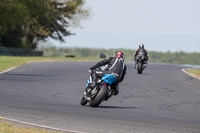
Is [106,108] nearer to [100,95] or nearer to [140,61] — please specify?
[100,95]

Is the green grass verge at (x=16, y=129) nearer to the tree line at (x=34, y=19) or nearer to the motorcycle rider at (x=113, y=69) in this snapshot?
the motorcycle rider at (x=113, y=69)

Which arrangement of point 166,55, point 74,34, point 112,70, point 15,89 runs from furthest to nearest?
1. point 166,55
2. point 74,34
3. point 15,89
4. point 112,70

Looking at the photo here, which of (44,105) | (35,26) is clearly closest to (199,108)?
(44,105)

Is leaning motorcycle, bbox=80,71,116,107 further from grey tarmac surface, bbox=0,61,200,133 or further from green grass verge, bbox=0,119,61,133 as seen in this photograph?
green grass verge, bbox=0,119,61,133

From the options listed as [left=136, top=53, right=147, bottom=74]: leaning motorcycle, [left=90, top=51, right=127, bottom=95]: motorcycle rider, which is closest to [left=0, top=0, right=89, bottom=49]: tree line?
[left=136, top=53, right=147, bottom=74]: leaning motorcycle

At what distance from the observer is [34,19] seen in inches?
2557

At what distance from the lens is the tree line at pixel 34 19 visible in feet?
179

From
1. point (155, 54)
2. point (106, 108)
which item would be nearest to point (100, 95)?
point (106, 108)

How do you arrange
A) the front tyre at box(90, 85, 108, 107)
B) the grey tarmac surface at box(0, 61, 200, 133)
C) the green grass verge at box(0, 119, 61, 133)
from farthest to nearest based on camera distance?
the front tyre at box(90, 85, 108, 107) < the grey tarmac surface at box(0, 61, 200, 133) < the green grass verge at box(0, 119, 61, 133)

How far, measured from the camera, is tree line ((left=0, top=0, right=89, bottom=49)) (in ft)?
179

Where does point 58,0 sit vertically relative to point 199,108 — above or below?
above

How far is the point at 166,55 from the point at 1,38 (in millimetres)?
74679

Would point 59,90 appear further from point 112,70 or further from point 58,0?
point 58,0

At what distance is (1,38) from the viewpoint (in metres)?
57.5
